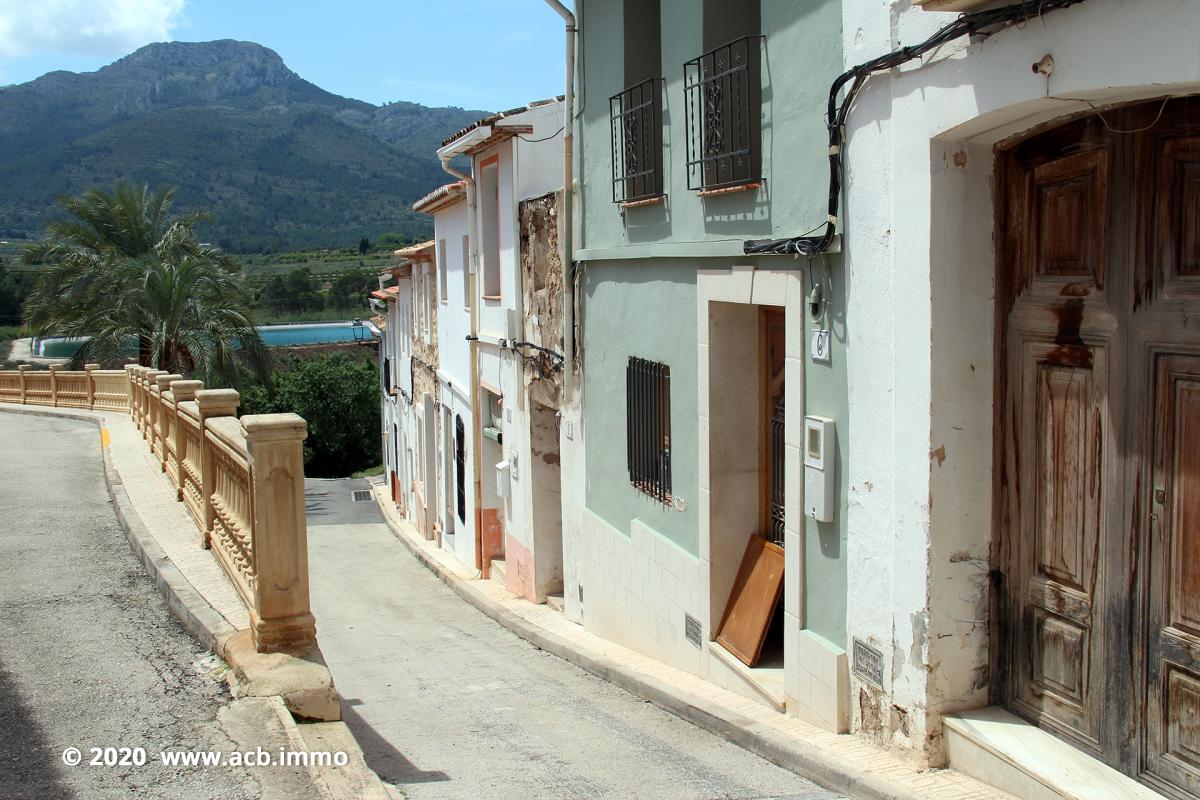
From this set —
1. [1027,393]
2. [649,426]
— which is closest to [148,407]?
[649,426]

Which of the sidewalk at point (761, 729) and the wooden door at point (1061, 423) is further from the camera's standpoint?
the sidewalk at point (761, 729)

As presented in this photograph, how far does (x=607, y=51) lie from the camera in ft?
32.7

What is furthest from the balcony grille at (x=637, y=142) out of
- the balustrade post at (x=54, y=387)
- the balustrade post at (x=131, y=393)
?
the balustrade post at (x=54, y=387)

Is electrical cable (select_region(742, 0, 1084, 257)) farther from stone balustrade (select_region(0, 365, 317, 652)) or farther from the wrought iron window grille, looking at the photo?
stone balustrade (select_region(0, 365, 317, 652))

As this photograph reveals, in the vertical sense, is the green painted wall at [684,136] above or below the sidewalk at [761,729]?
above

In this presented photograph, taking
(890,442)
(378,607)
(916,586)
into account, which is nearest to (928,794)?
(916,586)

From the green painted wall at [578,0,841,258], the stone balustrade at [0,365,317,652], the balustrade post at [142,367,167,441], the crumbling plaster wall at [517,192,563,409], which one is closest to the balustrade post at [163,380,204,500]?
the stone balustrade at [0,365,317,652]

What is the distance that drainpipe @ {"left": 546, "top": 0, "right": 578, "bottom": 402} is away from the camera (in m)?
10.8

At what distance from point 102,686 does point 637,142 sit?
5902 millimetres

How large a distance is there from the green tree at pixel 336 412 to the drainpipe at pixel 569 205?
31034 millimetres

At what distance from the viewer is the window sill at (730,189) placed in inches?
287

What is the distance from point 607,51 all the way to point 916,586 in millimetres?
6126

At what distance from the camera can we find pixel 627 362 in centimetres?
1006

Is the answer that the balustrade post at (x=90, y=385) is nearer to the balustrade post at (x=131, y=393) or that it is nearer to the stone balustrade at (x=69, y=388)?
the stone balustrade at (x=69, y=388)
